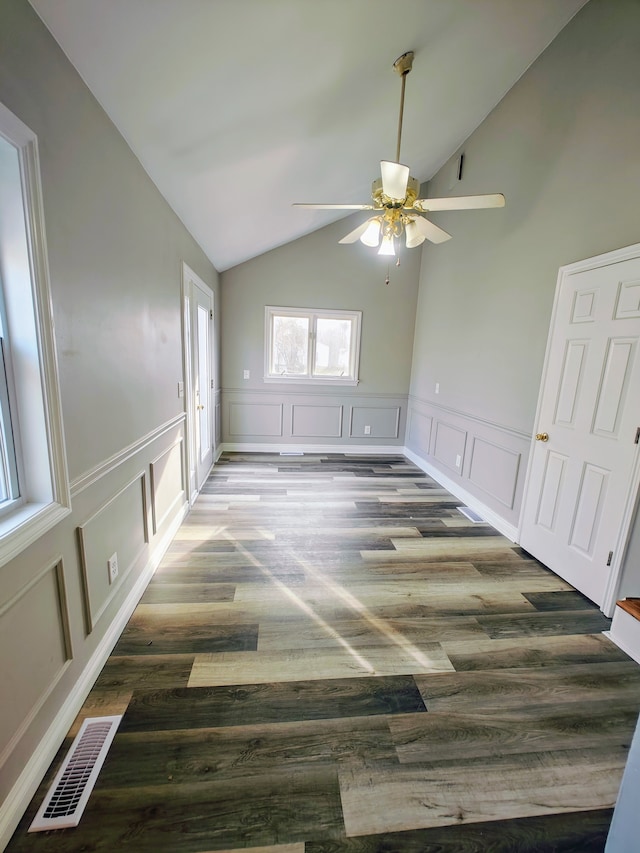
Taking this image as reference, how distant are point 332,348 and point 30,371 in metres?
4.16

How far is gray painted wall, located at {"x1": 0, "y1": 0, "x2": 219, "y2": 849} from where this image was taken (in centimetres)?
106

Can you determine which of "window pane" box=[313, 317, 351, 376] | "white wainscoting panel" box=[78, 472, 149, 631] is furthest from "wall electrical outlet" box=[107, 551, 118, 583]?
"window pane" box=[313, 317, 351, 376]

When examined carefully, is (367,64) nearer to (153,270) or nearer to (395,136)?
(395,136)

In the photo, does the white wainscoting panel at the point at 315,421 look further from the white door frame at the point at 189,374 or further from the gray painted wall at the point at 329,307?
the white door frame at the point at 189,374

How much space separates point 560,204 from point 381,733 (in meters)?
3.28

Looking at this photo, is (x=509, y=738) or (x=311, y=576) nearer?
(x=509, y=738)

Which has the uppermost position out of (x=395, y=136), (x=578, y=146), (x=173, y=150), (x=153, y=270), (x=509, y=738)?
(x=395, y=136)

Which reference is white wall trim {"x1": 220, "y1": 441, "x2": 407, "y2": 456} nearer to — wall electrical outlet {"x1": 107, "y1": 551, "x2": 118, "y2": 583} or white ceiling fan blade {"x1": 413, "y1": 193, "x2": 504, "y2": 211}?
wall electrical outlet {"x1": 107, "y1": 551, "x2": 118, "y2": 583}

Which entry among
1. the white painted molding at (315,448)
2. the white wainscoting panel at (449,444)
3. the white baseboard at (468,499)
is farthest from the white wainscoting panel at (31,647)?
the white painted molding at (315,448)

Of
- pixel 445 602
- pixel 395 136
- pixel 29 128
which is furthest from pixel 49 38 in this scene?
pixel 445 602

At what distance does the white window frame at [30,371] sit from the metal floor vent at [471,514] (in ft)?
10.4

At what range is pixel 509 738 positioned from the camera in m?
1.36

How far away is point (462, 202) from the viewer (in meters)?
1.96

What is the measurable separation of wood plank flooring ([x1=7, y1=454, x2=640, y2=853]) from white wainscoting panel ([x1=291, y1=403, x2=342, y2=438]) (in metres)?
2.61
